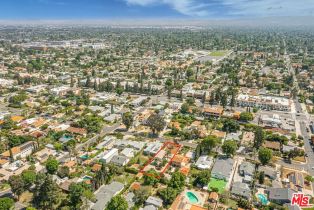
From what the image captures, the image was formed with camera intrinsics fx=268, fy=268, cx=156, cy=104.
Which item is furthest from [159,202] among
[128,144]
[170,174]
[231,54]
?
[231,54]

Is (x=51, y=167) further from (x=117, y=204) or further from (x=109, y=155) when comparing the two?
(x=117, y=204)

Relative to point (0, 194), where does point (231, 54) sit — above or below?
above

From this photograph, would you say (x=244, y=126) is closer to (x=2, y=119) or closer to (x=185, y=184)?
(x=185, y=184)

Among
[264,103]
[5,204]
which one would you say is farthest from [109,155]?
[264,103]

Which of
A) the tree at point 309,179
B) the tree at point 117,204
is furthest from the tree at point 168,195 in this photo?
the tree at point 309,179

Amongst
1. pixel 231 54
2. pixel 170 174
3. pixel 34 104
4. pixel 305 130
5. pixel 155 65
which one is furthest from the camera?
pixel 231 54

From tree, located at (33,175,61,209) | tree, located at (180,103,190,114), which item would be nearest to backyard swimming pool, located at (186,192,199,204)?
tree, located at (33,175,61,209)
